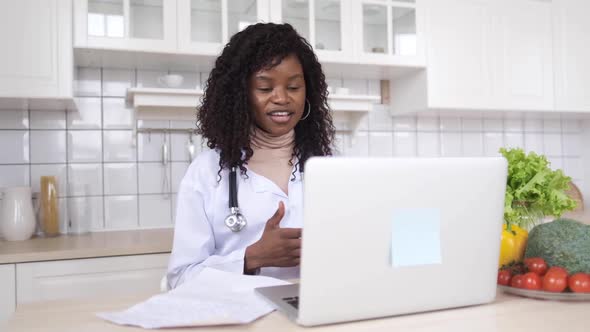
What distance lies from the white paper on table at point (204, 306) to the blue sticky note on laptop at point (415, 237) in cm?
23

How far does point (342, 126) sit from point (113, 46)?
119 cm

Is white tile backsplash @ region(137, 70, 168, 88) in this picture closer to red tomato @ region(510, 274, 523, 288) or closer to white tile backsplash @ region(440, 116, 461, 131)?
white tile backsplash @ region(440, 116, 461, 131)

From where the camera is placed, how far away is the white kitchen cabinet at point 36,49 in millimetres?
1880

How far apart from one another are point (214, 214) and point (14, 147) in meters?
1.37

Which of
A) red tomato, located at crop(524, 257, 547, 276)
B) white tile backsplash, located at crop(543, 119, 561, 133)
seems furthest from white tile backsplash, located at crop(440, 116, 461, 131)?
red tomato, located at crop(524, 257, 547, 276)

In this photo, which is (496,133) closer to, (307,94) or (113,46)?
(307,94)

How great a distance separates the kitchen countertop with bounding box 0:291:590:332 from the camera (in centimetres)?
73

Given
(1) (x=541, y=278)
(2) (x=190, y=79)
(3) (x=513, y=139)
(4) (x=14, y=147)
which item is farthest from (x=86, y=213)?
(3) (x=513, y=139)

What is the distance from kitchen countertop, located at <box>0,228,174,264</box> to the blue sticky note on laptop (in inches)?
52.7

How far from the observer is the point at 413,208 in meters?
0.73

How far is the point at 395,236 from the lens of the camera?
719 mm

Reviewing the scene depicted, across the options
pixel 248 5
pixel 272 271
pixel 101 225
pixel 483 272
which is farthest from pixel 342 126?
pixel 483 272

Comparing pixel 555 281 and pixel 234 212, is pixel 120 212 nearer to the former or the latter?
pixel 234 212

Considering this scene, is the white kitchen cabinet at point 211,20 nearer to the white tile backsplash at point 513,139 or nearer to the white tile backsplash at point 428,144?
the white tile backsplash at point 428,144
